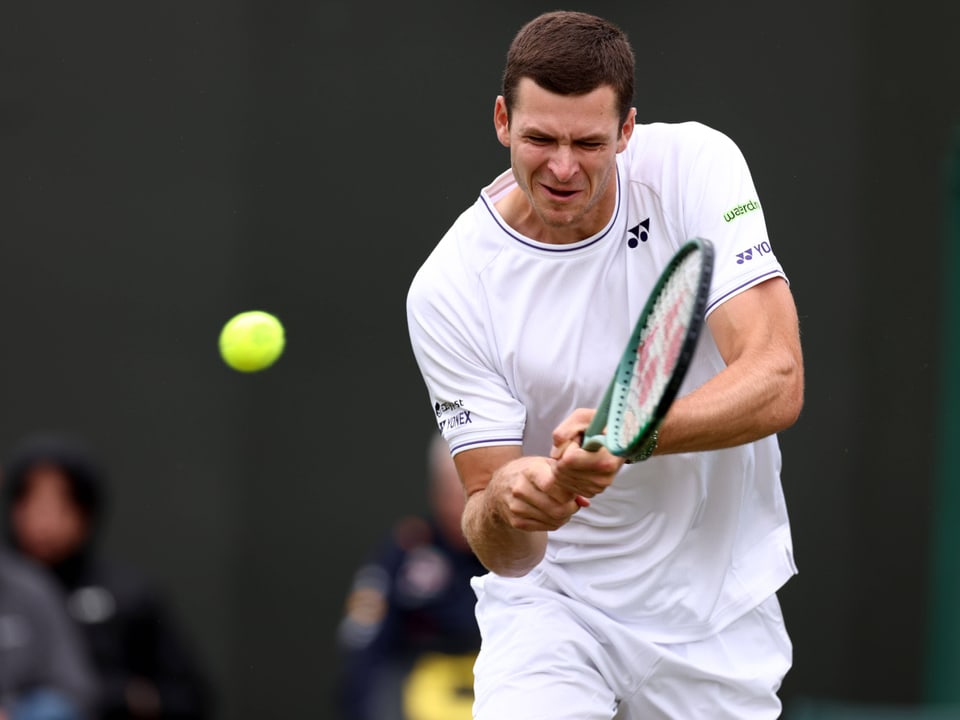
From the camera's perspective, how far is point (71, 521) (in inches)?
237

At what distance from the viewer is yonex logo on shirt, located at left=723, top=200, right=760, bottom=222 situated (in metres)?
3.63

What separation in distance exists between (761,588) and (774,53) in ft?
10.7

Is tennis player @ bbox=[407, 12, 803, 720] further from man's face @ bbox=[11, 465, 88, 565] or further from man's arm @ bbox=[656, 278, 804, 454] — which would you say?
man's face @ bbox=[11, 465, 88, 565]

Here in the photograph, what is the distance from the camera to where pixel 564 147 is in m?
3.50

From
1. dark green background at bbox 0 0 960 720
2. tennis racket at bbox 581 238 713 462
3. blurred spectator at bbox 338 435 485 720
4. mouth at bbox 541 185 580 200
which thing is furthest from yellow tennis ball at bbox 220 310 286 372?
dark green background at bbox 0 0 960 720

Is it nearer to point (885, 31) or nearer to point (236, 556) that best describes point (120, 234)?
point (236, 556)

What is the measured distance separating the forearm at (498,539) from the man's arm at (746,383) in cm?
43

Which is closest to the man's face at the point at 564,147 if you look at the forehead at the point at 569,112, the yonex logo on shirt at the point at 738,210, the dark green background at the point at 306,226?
the forehead at the point at 569,112

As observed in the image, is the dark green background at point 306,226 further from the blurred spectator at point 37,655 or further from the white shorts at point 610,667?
the white shorts at point 610,667

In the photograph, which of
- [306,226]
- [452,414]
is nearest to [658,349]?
[452,414]

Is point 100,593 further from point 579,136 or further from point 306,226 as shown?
point 579,136

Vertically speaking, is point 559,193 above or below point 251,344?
above

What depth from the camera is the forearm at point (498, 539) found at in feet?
11.7

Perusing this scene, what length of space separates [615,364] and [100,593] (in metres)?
2.84
